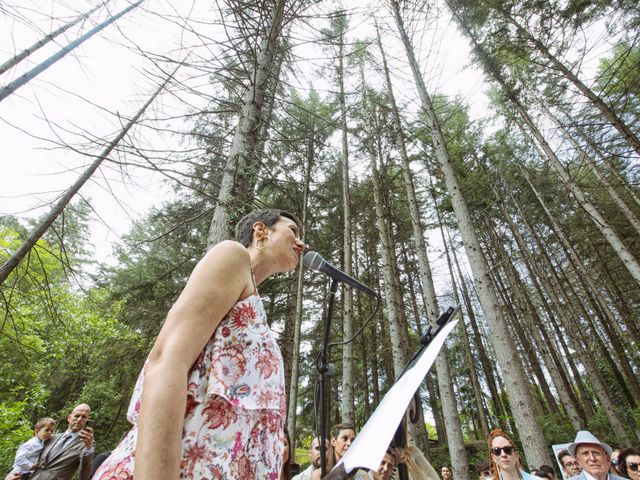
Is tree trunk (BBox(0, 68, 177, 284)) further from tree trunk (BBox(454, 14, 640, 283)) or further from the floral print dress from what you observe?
tree trunk (BBox(454, 14, 640, 283))

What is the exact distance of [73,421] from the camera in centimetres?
412

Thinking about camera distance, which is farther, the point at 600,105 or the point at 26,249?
the point at 600,105

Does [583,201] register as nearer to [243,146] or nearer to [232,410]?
[243,146]

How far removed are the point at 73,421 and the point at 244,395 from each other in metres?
4.94

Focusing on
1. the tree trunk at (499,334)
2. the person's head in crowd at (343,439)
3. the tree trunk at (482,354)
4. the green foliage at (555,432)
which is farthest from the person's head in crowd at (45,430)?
the tree trunk at (482,354)

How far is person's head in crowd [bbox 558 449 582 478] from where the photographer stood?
217 inches

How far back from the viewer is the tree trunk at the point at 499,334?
459 centimetres

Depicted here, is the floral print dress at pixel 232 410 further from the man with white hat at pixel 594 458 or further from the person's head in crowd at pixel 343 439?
the man with white hat at pixel 594 458

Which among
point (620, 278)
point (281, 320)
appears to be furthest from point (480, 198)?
point (281, 320)

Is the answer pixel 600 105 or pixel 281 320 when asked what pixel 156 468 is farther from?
pixel 281 320

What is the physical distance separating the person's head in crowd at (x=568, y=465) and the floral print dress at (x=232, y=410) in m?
7.27

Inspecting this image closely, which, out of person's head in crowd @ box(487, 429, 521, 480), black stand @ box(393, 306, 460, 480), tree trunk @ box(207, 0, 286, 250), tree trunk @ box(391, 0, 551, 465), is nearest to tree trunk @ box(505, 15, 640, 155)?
tree trunk @ box(391, 0, 551, 465)

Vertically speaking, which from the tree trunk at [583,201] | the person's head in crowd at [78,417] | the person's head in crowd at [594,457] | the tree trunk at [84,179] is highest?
the tree trunk at [583,201]

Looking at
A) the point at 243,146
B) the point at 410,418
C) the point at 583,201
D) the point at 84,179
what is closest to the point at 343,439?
the point at 410,418
